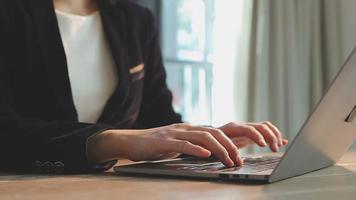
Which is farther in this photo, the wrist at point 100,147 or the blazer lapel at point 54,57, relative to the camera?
the blazer lapel at point 54,57

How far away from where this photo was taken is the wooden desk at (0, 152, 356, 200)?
1.65ft

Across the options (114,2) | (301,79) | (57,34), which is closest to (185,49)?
(301,79)

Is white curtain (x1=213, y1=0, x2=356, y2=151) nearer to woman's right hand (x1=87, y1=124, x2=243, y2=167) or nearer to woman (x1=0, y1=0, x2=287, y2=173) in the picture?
woman (x1=0, y1=0, x2=287, y2=173)

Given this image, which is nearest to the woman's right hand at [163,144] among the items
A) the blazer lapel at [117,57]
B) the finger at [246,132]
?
the finger at [246,132]

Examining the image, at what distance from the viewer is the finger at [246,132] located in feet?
2.88

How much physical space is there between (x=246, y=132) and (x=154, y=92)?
22.9 inches

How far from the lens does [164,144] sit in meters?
0.73

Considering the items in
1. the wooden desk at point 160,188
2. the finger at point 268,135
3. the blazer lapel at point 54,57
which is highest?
the blazer lapel at point 54,57

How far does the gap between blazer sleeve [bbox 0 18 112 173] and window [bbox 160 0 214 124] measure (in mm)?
1662

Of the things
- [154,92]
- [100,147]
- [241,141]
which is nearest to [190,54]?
[154,92]

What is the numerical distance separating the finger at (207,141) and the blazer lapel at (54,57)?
16.4 inches

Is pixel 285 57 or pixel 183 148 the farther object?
pixel 285 57

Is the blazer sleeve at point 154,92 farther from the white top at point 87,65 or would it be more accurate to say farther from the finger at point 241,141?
the finger at point 241,141

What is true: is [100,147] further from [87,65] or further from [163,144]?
[87,65]
